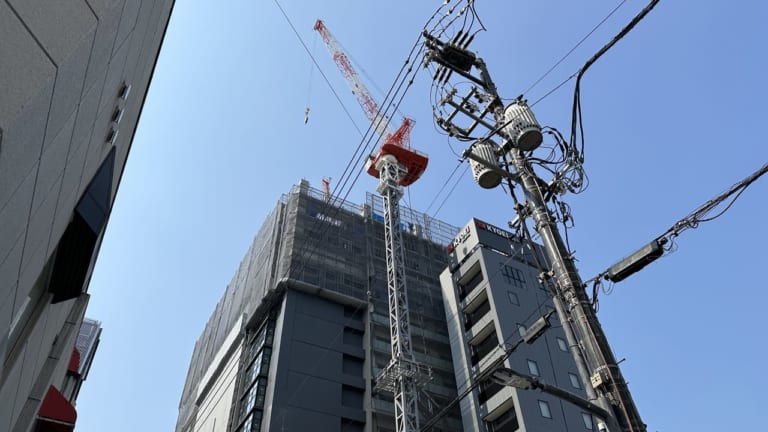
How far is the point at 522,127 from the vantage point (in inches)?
509

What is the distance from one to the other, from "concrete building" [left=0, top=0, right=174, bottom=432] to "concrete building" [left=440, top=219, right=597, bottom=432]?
111ft

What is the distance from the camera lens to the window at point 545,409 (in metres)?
44.2

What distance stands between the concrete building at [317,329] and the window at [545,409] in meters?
9.16

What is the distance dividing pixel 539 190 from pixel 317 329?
4352cm

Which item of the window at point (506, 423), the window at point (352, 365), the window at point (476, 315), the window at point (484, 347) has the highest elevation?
the window at point (476, 315)

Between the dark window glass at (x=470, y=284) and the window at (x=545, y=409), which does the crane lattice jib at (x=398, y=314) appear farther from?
the window at (x=545, y=409)

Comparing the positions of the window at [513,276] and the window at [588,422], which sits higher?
the window at [513,276]

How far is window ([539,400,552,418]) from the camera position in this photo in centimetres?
4416

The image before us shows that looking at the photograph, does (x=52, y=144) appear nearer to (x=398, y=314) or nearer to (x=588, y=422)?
(x=398, y=314)

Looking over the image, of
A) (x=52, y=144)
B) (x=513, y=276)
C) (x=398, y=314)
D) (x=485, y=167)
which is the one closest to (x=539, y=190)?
(x=485, y=167)

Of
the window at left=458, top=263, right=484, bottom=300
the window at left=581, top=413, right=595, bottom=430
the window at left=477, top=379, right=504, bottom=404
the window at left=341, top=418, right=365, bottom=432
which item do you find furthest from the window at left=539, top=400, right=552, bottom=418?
the window at left=341, top=418, right=365, bottom=432

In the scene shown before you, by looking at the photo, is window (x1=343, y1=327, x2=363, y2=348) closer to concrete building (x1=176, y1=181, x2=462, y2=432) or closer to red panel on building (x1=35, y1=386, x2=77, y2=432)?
concrete building (x1=176, y1=181, x2=462, y2=432)

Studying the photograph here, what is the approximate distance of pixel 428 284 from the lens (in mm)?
63906

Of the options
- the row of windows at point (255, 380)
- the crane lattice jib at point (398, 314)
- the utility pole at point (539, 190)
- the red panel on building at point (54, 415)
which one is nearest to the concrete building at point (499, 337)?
the crane lattice jib at point (398, 314)
